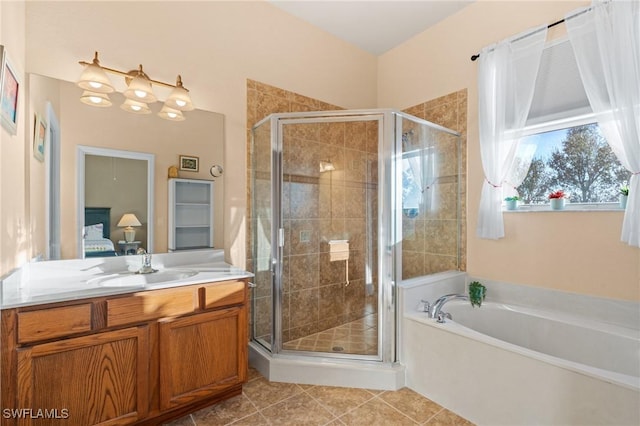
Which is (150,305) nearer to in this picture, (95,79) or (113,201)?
(113,201)

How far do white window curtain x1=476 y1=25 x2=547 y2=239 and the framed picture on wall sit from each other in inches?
112

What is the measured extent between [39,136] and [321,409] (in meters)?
2.23

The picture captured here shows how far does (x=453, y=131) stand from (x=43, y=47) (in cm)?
288

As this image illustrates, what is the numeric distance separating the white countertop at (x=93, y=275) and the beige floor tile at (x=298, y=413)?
2.67ft

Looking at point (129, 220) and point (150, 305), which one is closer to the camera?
point (150, 305)

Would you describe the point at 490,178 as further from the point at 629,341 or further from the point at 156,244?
the point at 156,244

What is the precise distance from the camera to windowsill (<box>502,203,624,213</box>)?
1911mm

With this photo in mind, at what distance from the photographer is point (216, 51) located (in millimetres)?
2357

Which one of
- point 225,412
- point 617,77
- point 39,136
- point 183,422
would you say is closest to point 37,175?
point 39,136

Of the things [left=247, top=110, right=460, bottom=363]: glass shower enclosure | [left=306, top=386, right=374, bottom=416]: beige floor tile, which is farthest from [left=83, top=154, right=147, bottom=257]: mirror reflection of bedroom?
[left=306, top=386, right=374, bottom=416]: beige floor tile

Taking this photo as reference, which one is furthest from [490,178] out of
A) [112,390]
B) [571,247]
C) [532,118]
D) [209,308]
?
[112,390]

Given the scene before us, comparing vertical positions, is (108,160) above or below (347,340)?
above

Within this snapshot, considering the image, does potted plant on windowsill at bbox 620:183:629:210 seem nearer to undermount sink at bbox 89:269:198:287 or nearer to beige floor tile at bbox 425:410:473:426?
beige floor tile at bbox 425:410:473:426

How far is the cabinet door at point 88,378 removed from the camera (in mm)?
1320
